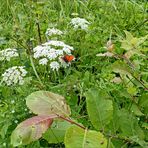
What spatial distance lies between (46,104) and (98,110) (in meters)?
0.20

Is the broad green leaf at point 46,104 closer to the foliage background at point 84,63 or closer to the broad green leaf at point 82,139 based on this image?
the broad green leaf at point 82,139

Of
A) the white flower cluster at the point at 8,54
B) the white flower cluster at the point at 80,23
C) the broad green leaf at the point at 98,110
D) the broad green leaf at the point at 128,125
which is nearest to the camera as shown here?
the broad green leaf at the point at 98,110

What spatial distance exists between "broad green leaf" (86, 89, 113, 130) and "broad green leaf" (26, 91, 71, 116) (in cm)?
12

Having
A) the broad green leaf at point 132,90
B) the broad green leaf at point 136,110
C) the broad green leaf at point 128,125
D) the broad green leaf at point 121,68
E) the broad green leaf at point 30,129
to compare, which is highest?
the broad green leaf at point 30,129

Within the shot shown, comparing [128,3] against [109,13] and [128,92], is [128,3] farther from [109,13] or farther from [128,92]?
[128,92]

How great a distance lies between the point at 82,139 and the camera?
1212 mm

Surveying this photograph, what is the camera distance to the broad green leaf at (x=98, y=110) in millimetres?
1411

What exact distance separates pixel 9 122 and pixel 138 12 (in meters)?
2.26

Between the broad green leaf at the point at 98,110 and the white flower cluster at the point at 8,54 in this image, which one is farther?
the white flower cluster at the point at 8,54

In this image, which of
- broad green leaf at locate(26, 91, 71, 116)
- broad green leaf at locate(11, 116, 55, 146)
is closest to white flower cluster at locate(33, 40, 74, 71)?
broad green leaf at locate(26, 91, 71, 116)

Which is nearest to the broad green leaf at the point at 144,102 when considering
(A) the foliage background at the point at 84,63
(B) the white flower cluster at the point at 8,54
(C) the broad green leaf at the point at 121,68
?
(A) the foliage background at the point at 84,63

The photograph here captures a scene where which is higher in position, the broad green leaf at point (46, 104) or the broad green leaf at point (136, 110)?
the broad green leaf at point (46, 104)

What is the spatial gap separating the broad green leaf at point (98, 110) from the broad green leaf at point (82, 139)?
19 cm

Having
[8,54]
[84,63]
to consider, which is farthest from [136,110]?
[84,63]
